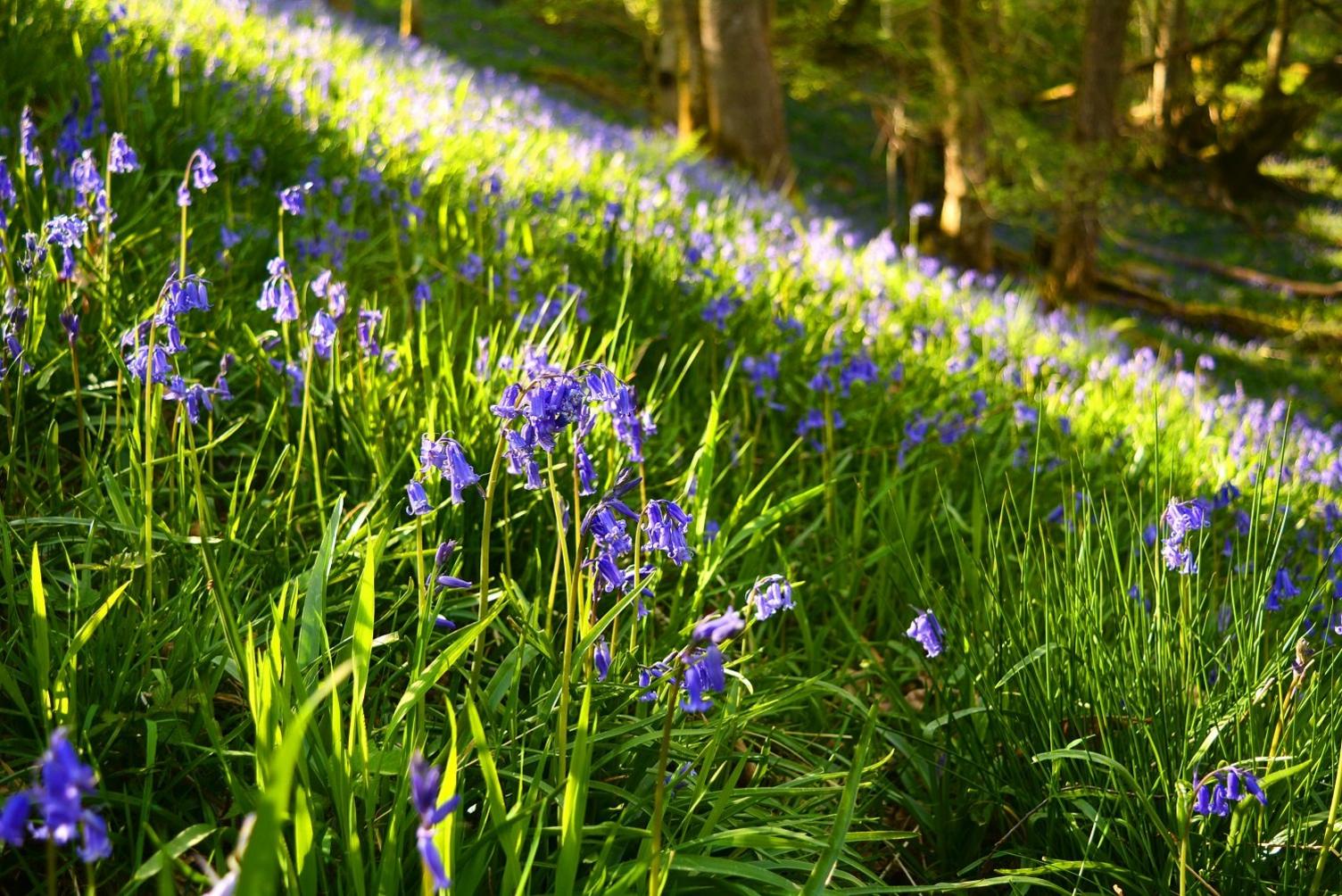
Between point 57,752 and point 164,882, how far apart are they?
226 millimetres

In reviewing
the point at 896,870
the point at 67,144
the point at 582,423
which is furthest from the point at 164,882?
the point at 67,144

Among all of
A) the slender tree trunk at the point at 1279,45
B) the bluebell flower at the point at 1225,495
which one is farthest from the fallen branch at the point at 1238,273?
the bluebell flower at the point at 1225,495

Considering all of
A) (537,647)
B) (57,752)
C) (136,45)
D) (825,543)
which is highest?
(136,45)

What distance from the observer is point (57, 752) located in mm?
770

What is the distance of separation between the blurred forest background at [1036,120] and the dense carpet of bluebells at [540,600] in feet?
7.91

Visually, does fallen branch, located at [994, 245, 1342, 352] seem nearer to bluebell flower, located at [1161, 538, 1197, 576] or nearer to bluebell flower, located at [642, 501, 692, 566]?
bluebell flower, located at [1161, 538, 1197, 576]

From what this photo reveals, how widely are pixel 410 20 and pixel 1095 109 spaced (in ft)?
29.5

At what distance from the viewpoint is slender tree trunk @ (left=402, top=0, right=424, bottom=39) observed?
13570 mm

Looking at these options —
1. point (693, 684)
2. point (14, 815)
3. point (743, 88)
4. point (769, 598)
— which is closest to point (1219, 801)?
point (769, 598)

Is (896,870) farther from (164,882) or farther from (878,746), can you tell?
(164,882)

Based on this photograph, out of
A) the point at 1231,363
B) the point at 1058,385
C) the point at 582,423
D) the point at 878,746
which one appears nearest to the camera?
the point at 582,423

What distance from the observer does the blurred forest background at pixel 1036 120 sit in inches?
416

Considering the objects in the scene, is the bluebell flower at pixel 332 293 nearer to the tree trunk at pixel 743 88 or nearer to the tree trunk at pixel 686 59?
the tree trunk at pixel 743 88

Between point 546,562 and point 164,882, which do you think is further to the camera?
point 546,562
